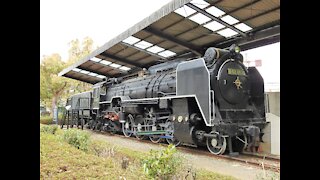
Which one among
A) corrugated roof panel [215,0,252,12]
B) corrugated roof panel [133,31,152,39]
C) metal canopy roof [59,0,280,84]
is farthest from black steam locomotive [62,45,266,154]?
corrugated roof panel [133,31,152,39]

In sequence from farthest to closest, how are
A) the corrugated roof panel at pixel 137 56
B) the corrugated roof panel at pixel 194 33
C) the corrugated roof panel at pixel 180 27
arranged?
the corrugated roof panel at pixel 137 56, the corrugated roof panel at pixel 194 33, the corrugated roof panel at pixel 180 27

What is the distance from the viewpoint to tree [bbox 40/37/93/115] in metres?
9.81

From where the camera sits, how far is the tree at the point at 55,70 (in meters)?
9.81

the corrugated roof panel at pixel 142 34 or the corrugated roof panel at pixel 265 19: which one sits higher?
the corrugated roof panel at pixel 142 34

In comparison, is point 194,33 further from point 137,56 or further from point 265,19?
point 137,56

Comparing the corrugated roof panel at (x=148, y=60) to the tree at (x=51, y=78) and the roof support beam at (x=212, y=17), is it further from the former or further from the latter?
the tree at (x=51, y=78)

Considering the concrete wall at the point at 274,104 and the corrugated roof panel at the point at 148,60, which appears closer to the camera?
the concrete wall at the point at 274,104

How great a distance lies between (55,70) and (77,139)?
261 inches

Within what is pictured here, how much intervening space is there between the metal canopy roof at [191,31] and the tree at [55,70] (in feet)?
3.20

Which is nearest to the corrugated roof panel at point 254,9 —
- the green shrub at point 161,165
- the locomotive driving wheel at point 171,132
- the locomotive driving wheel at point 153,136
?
the locomotive driving wheel at point 171,132

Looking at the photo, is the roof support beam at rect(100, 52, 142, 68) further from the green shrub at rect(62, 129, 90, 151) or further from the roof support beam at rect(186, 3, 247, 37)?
the roof support beam at rect(186, 3, 247, 37)

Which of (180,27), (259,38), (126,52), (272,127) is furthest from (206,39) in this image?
(126,52)
